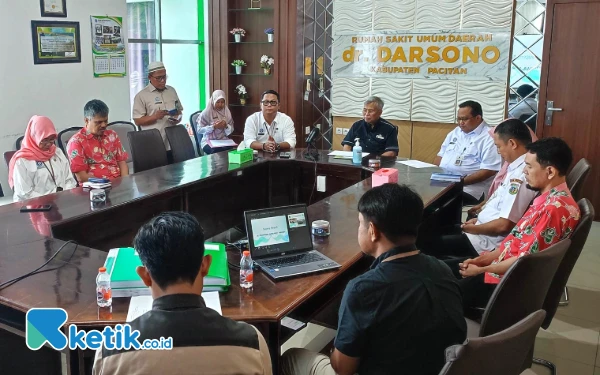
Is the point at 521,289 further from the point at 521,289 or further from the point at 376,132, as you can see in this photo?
the point at 376,132

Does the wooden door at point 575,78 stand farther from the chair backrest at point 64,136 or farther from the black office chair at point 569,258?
the chair backrest at point 64,136

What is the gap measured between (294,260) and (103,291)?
764mm

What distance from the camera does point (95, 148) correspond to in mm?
3986

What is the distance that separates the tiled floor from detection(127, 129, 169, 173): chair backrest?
199 cm

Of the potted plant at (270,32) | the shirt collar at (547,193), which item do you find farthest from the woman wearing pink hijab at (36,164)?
the potted plant at (270,32)

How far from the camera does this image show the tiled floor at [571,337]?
2.84 meters

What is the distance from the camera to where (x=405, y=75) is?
19.8 feet

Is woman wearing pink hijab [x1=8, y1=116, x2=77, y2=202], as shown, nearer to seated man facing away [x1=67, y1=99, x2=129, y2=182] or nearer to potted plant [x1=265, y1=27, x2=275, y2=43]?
seated man facing away [x1=67, y1=99, x2=129, y2=182]

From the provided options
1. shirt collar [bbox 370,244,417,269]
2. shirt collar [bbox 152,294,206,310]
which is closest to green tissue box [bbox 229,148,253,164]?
shirt collar [bbox 370,244,417,269]

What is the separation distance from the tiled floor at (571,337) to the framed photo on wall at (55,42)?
3297 millimetres

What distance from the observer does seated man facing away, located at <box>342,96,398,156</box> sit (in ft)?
15.6

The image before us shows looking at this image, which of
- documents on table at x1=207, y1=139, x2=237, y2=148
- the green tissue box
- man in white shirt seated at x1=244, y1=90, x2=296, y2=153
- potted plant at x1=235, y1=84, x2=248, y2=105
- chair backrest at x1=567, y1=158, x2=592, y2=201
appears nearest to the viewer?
chair backrest at x1=567, y1=158, x2=592, y2=201

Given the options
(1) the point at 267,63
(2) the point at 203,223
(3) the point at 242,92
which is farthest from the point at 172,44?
(2) the point at 203,223

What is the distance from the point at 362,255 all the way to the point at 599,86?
379 centimetres
